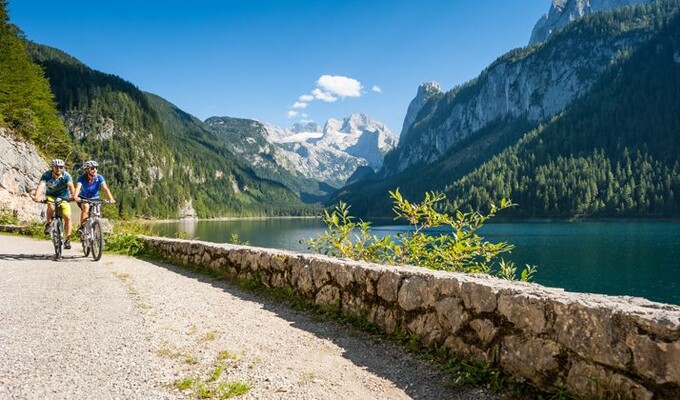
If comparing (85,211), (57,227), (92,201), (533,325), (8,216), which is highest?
(92,201)

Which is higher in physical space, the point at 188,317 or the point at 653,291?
the point at 188,317

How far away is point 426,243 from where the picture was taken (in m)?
8.52

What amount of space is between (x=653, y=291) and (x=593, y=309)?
41.1 m

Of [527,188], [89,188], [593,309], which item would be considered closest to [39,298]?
[89,188]

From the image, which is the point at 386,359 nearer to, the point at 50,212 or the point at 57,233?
the point at 57,233

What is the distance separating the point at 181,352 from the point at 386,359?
8.12ft

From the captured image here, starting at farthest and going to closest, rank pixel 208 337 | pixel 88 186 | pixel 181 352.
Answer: pixel 88 186, pixel 208 337, pixel 181 352

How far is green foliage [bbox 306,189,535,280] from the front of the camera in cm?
791

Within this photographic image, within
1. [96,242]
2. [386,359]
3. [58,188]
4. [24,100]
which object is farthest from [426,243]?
[24,100]

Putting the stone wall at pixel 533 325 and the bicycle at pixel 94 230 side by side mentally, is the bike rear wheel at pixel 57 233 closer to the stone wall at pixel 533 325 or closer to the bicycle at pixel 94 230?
the bicycle at pixel 94 230

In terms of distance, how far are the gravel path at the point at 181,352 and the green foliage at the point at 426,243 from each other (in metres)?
2.18

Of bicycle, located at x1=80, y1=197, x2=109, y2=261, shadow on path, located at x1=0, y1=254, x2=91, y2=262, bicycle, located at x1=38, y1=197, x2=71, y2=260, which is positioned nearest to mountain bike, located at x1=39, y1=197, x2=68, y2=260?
bicycle, located at x1=38, y1=197, x2=71, y2=260

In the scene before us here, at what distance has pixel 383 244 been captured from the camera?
340 inches

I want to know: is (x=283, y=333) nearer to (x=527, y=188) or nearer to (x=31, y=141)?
(x=31, y=141)
